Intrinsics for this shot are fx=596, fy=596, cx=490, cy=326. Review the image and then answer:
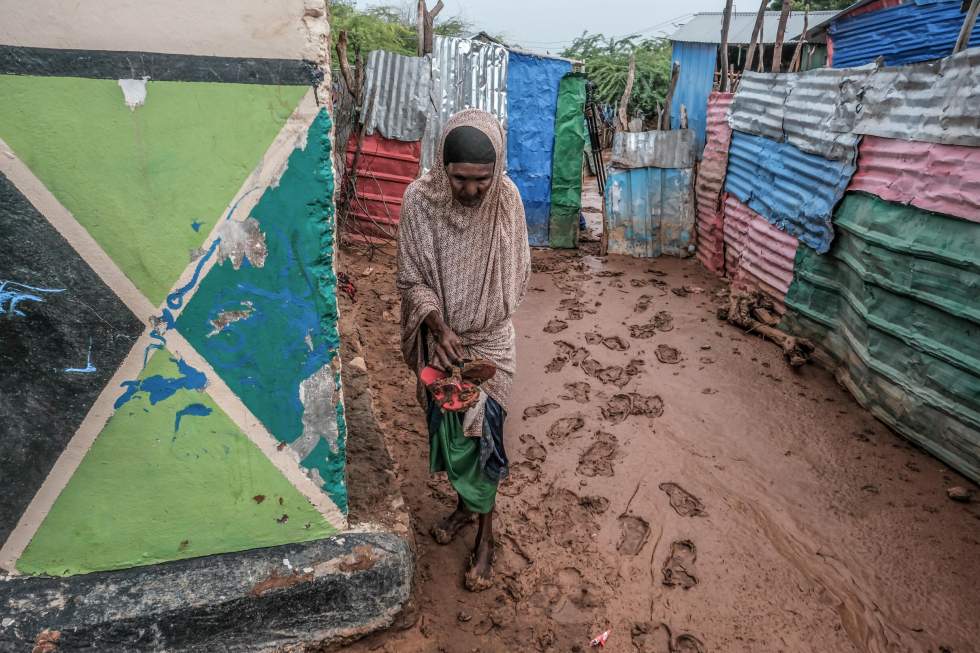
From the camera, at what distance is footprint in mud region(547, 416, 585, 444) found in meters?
3.55

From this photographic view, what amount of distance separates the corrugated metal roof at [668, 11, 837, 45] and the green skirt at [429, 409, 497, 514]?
15257 millimetres

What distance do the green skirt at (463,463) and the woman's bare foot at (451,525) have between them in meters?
0.31

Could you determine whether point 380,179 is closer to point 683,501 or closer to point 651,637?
point 683,501

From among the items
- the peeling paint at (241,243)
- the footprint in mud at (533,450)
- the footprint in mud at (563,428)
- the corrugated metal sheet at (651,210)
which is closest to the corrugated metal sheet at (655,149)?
the corrugated metal sheet at (651,210)

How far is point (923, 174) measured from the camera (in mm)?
3191

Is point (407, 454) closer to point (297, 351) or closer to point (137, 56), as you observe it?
point (297, 351)

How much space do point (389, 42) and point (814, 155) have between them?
1297 cm

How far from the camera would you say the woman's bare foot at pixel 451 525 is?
254 cm

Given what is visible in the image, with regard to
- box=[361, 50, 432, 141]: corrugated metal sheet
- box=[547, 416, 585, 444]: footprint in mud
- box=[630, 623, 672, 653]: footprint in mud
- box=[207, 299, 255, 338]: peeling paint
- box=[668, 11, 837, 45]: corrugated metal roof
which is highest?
box=[668, 11, 837, 45]: corrugated metal roof

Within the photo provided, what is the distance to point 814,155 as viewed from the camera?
4395mm

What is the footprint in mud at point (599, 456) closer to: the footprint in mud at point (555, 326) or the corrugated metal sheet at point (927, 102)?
the footprint in mud at point (555, 326)

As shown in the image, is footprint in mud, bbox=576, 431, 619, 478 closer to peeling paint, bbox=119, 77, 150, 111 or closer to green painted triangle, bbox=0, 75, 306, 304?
green painted triangle, bbox=0, 75, 306, 304

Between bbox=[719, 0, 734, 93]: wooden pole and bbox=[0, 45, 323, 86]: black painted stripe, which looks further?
bbox=[719, 0, 734, 93]: wooden pole

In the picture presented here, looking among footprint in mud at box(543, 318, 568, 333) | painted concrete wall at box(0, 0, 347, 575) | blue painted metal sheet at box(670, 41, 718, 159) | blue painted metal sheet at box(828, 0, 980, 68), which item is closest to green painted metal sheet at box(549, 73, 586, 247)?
footprint in mud at box(543, 318, 568, 333)
